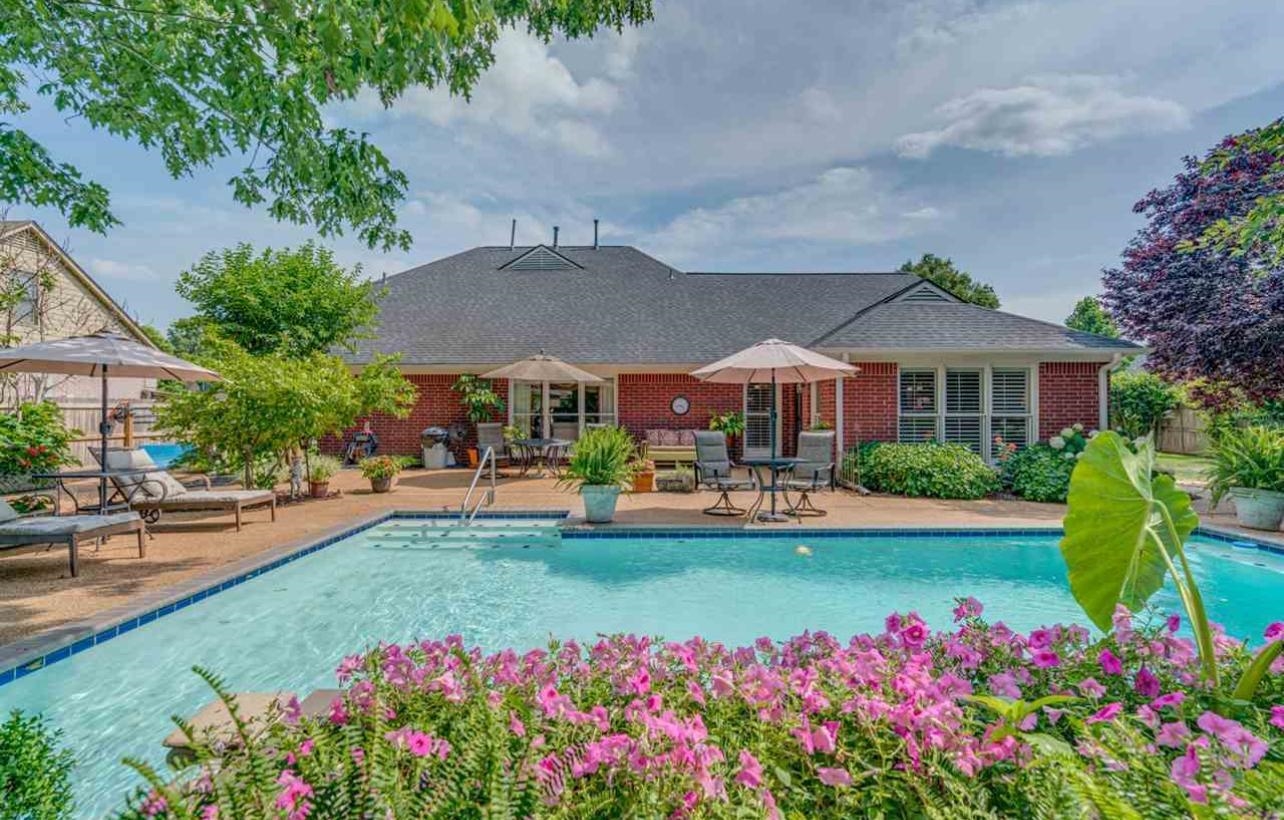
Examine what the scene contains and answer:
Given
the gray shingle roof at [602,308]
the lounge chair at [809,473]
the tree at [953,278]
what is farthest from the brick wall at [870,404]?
the tree at [953,278]

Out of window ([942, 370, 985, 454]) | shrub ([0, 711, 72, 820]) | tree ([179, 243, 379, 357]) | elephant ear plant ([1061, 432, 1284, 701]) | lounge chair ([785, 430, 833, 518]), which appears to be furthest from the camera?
tree ([179, 243, 379, 357])

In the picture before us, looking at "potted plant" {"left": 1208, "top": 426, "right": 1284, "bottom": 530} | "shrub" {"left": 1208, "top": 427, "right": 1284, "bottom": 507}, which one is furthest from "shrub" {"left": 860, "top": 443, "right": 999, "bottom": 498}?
"potted plant" {"left": 1208, "top": 426, "right": 1284, "bottom": 530}

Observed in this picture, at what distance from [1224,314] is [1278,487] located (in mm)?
5093

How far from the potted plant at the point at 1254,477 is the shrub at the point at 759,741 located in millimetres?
8891

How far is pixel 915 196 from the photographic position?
54.3 ft

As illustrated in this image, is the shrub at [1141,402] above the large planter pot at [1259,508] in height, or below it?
above

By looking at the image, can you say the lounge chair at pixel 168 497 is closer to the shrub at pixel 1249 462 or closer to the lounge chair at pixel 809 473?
the lounge chair at pixel 809 473

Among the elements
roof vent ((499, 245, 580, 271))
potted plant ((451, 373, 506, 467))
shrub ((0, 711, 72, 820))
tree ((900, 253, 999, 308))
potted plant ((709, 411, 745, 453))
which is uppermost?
tree ((900, 253, 999, 308))

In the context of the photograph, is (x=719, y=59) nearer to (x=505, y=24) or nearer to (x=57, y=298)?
(x=505, y=24)

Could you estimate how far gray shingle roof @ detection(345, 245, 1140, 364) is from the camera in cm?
1675

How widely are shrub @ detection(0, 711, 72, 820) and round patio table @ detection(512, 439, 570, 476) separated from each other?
11829 millimetres

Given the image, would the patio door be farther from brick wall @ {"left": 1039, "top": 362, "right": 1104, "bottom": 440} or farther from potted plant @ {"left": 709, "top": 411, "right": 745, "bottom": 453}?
brick wall @ {"left": 1039, "top": 362, "right": 1104, "bottom": 440}

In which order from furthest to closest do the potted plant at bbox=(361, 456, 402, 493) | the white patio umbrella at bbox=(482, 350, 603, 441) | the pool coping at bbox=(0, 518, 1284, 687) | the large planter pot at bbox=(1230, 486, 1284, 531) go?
1. the white patio umbrella at bbox=(482, 350, 603, 441)
2. the potted plant at bbox=(361, 456, 402, 493)
3. the large planter pot at bbox=(1230, 486, 1284, 531)
4. the pool coping at bbox=(0, 518, 1284, 687)

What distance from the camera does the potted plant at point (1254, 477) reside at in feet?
28.1
